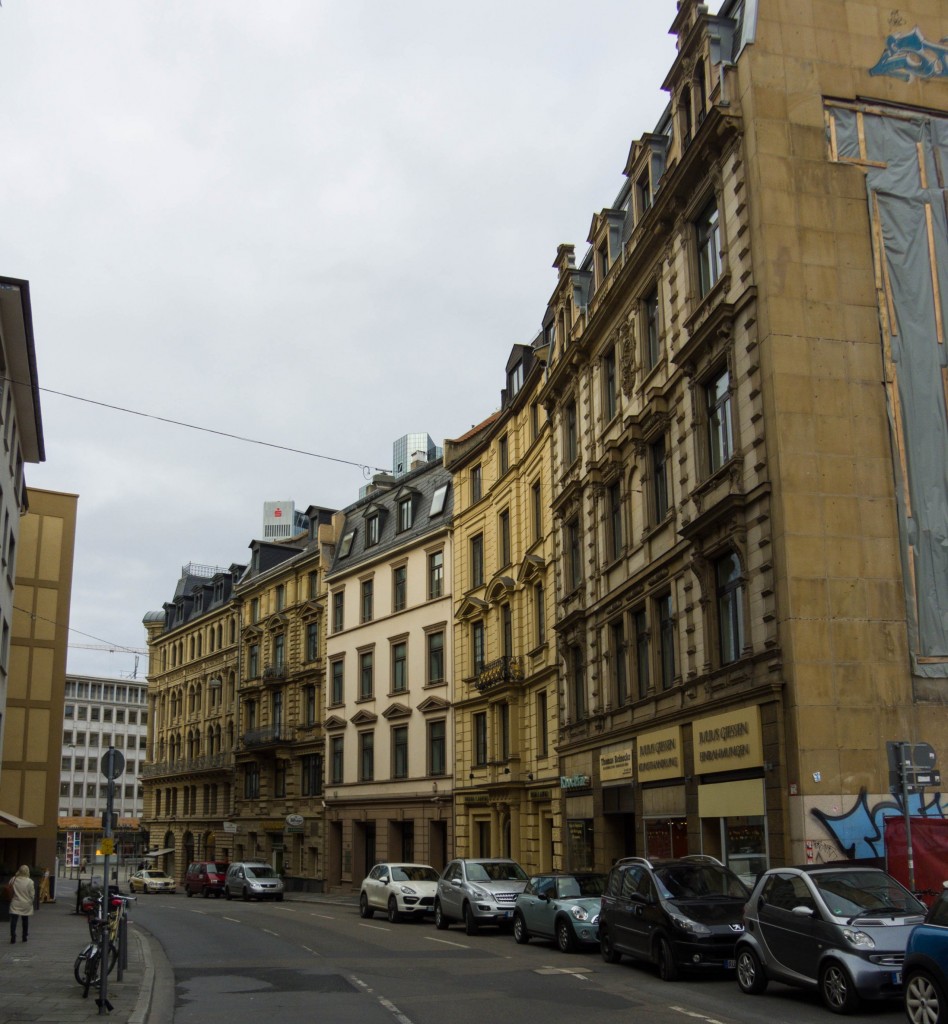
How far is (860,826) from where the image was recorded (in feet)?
64.6

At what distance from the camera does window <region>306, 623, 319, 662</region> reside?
184 feet

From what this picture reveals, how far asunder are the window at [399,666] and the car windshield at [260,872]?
883 centimetres

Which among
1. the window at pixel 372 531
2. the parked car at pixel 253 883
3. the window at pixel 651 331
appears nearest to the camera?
the window at pixel 651 331

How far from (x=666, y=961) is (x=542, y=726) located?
20.8 m

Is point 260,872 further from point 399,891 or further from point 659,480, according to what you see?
point 659,480

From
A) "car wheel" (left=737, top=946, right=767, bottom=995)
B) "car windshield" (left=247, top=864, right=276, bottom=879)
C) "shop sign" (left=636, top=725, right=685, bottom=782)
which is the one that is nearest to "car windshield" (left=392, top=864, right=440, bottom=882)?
"shop sign" (left=636, top=725, right=685, bottom=782)

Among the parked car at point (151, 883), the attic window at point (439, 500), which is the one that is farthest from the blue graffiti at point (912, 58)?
the parked car at point (151, 883)

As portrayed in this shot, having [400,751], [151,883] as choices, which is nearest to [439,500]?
[400,751]

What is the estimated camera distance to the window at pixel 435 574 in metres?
46.1

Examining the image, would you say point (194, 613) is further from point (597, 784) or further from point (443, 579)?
point (597, 784)

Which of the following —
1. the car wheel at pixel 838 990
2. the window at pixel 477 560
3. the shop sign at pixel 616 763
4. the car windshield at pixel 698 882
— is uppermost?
the window at pixel 477 560

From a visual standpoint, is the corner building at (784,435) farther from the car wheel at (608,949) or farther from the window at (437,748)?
the window at (437,748)

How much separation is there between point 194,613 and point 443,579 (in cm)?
3485

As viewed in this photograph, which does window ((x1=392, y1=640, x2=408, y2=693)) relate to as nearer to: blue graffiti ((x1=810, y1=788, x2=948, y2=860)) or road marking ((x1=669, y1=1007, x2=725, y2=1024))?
blue graffiti ((x1=810, y1=788, x2=948, y2=860))
